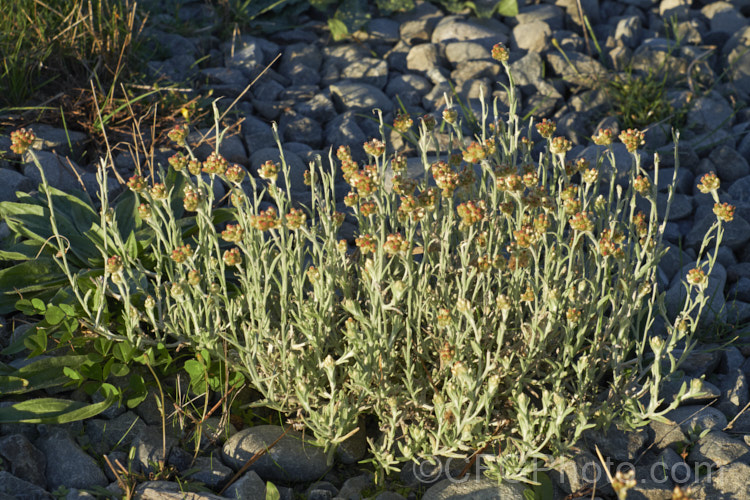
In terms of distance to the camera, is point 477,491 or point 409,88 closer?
point 477,491

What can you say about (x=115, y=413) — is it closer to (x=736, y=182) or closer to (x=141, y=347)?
(x=141, y=347)

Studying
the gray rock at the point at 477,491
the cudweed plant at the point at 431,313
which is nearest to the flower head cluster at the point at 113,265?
the cudweed plant at the point at 431,313

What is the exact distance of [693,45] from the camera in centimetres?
487

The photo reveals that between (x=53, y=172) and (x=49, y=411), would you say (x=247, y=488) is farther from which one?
(x=53, y=172)

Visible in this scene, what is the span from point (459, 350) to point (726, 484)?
0.95m

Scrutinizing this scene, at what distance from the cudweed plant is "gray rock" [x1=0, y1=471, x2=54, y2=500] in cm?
54

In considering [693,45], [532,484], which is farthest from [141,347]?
[693,45]

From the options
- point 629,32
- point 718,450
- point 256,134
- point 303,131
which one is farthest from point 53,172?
point 629,32

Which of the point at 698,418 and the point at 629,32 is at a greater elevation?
the point at 629,32

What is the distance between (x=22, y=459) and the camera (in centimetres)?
212

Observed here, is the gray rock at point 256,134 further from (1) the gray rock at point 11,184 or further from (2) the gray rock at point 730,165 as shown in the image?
(2) the gray rock at point 730,165

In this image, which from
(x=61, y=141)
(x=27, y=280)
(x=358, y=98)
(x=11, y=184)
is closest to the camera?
(x=27, y=280)

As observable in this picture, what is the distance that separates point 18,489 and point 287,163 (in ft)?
6.92

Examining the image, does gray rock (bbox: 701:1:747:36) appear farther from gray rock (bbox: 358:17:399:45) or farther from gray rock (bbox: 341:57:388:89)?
gray rock (bbox: 341:57:388:89)
